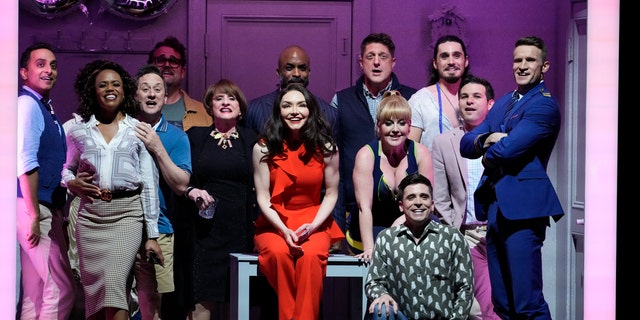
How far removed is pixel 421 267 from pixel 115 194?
1.41 meters

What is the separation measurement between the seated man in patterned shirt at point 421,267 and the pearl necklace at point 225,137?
103 centimetres

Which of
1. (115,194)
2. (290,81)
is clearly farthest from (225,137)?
(115,194)

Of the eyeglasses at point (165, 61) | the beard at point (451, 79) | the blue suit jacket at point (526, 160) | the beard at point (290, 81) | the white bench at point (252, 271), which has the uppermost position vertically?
the eyeglasses at point (165, 61)

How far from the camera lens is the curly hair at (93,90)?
18.4 feet

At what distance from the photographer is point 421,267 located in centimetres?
543

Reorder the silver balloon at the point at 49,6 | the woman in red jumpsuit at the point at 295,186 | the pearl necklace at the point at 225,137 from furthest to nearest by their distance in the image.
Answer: the silver balloon at the point at 49,6 < the pearl necklace at the point at 225,137 < the woman in red jumpsuit at the point at 295,186

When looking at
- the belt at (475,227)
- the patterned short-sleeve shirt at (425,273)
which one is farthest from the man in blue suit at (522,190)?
the belt at (475,227)

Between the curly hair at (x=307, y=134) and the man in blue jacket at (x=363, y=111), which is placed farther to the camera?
the man in blue jacket at (x=363, y=111)

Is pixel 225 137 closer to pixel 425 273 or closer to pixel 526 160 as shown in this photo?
pixel 425 273

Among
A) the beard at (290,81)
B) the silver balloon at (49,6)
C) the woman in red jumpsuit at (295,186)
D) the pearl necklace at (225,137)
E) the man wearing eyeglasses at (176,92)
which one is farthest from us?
the silver balloon at (49,6)

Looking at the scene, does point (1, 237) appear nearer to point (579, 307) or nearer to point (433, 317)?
point (433, 317)

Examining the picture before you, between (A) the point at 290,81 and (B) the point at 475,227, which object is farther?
(A) the point at 290,81

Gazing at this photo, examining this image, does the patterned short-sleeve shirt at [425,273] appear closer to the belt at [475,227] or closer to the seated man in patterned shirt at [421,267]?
the seated man in patterned shirt at [421,267]

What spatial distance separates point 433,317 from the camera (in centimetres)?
541
